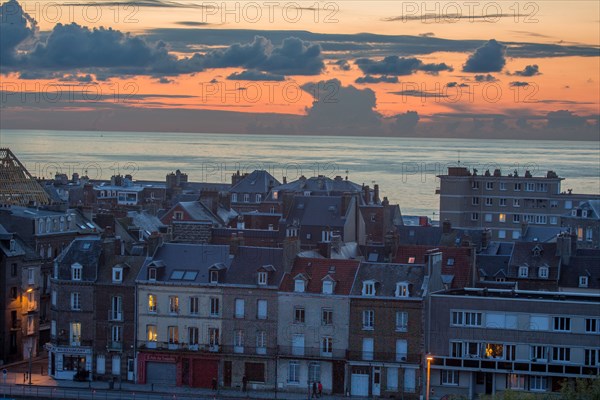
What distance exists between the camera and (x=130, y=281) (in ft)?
234

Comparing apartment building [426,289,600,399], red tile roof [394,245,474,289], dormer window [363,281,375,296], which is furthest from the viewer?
red tile roof [394,245,474,289]

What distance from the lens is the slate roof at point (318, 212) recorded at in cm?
9831

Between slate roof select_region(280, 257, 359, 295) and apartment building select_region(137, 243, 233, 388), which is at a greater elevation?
slate roof select_region(280, 257, 359, 295)

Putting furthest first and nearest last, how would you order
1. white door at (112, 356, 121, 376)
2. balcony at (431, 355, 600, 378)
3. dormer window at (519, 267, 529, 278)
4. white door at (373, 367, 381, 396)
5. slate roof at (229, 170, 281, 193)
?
slate roof at (229, 170, 281, 193), dormer window at (519, 267, 529, 278), white door at (112, 356, 121, 376), white door at (373, 367, 381, 396), balcony at (431, 355, 600, 378)

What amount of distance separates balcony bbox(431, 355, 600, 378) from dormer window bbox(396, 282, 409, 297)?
11.6 feet

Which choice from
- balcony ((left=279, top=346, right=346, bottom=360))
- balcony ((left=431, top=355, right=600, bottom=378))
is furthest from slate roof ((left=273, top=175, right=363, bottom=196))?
balcony ((left=431, top=355, right=600, bottom=378))

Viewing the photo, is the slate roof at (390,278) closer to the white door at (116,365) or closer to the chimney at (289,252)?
the chimney at (289,252)

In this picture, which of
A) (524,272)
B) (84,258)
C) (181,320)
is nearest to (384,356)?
(181,320)

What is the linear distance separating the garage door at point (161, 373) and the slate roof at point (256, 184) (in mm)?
70164

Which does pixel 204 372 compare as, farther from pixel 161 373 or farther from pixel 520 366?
pixel 520 366

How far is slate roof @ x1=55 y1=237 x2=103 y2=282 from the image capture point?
71.8 meters

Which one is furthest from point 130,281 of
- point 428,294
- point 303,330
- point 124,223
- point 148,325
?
point 124,223

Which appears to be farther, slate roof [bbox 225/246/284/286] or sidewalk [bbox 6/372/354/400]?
slate roof [bbox 225/246/284/286]

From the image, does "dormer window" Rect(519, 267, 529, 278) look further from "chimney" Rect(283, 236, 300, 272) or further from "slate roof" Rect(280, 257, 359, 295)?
"chimney" Rect(283, 236, 300, 272)
